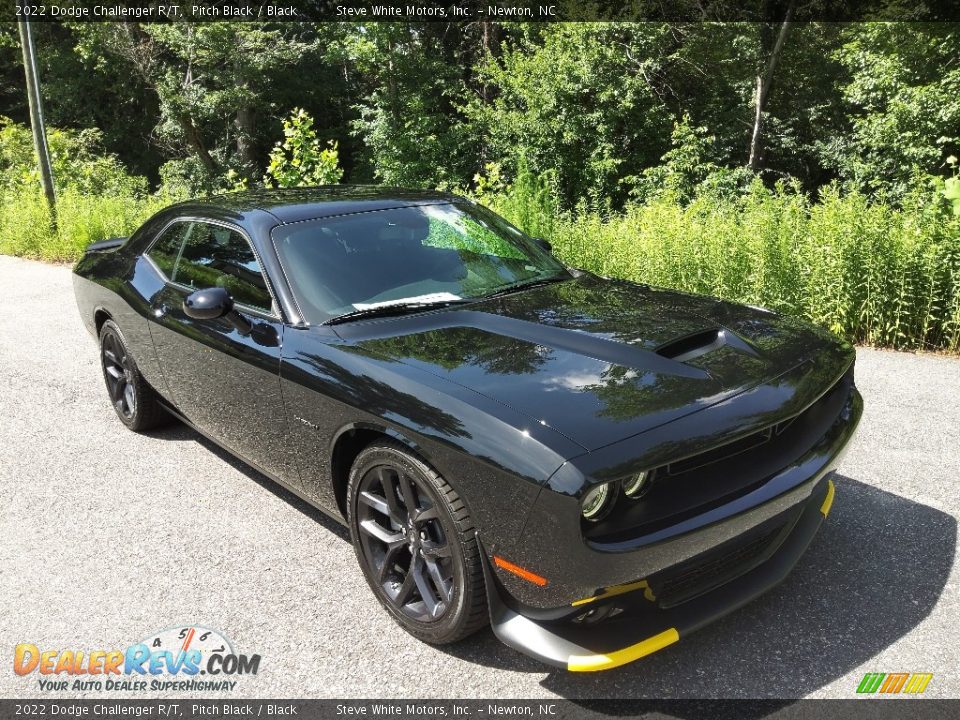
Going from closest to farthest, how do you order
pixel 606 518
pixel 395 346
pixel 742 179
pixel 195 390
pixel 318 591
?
pixel 606 518 < pixel 395 346 < pixel 318 591 < pixel 195 390 < pixel 742 179

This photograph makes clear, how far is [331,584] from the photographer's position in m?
3.22

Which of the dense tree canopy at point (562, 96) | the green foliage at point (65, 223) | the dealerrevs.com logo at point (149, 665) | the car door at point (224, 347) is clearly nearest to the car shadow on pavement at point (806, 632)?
the dealerrevs.com logo at point (149, 665)

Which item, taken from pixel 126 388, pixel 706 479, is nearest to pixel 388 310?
pixel 706 479

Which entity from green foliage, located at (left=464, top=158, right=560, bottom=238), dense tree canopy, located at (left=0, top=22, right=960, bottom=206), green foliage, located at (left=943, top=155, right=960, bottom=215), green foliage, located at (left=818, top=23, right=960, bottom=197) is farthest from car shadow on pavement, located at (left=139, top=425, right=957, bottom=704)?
green foliage, located at (left=818, top=23, right=960, bottom=197)

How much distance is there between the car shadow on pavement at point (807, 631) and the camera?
8.20ft

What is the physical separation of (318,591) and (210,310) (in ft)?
4.17

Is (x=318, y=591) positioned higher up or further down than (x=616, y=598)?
further down

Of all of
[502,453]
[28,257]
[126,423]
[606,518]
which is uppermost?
[502,453]

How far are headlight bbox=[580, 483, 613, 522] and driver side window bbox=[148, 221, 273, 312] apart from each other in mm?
1784

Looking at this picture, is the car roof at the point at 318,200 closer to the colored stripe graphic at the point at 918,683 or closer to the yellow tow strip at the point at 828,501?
the yellow tow strip at the point at 828,501

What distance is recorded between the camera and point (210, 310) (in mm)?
3309

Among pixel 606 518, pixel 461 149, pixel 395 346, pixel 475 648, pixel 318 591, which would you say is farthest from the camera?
pixel 461 149

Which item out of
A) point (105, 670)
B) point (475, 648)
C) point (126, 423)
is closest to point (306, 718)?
point (475, 648)

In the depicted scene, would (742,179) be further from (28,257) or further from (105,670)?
(105,670)
